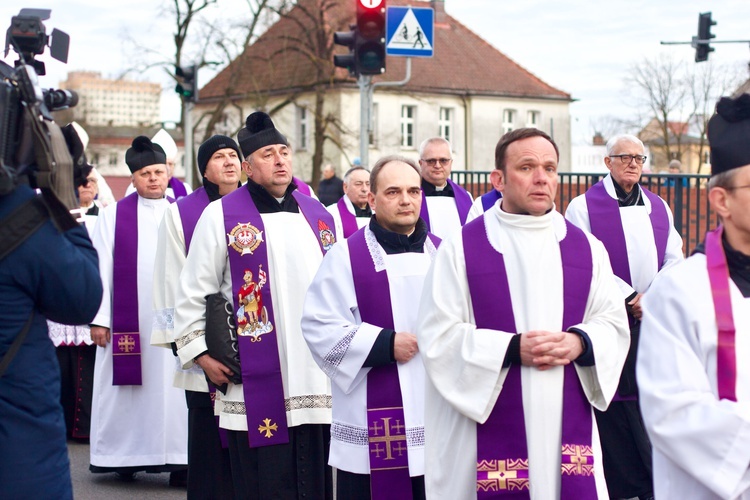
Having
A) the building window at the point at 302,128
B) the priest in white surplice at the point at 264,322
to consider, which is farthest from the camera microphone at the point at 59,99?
the building window at the point at 302,128

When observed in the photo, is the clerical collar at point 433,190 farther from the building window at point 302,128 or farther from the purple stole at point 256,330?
the building window at point 302,128

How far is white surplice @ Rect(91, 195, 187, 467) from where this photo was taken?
8477 mm

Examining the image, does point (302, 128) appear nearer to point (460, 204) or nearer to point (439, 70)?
point (439, 70)

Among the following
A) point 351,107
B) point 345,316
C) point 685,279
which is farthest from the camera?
point 351,107

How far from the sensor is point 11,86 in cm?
366

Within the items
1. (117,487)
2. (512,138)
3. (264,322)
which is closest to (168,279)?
(264,322)

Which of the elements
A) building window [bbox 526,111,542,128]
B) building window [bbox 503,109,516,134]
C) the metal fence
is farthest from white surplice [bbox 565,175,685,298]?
building window [bbox 526,111,542,128]

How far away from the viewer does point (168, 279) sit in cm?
714

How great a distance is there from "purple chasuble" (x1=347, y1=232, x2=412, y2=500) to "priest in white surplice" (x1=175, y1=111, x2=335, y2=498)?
0.89m

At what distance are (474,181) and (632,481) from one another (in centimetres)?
861

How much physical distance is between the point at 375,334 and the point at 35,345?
6.06ft

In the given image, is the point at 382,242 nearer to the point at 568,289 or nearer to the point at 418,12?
the point at 568,289

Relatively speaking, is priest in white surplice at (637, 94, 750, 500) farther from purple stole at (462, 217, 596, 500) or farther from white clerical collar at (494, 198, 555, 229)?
white clerical collar at (494, 198, 555, 229)

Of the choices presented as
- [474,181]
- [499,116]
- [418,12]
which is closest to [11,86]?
[418,12]
